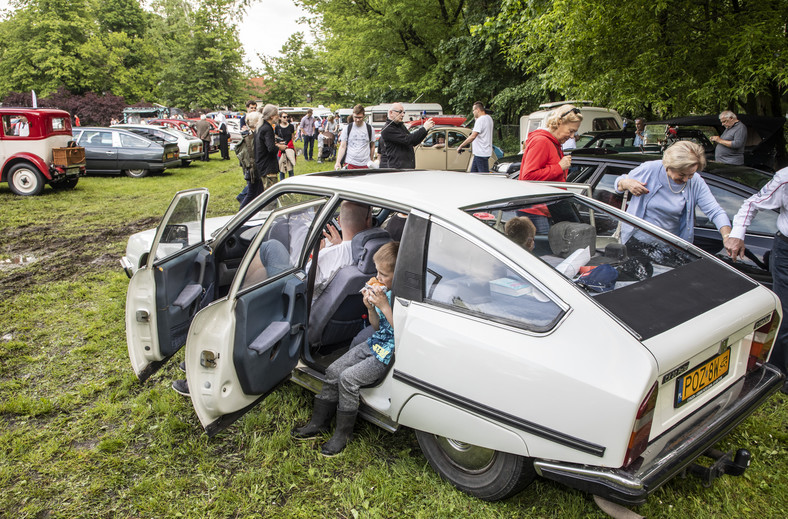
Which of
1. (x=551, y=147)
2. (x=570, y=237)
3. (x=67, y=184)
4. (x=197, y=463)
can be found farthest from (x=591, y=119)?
(x=67, y=184)

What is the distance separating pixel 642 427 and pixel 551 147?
303 centimetres

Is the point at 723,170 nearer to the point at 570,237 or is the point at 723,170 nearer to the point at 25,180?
the point at 570,237

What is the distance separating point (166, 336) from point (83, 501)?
0.95m

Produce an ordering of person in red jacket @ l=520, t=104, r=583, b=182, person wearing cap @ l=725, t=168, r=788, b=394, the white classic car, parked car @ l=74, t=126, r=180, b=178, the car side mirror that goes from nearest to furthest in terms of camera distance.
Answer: the white classic car → the car side mirror → person wearing cap @ l=725, t=168, r=788, b=394 → person in red jacket @ l=520, t=104, r=583, b=182 → parked car @ l=74, t=126, r=180, b=178

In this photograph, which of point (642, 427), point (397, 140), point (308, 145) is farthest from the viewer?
point (308, 145)

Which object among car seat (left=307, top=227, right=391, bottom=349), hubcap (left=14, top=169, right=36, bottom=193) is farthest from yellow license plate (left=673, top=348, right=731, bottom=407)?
hubcap (left=14, top=169, right=36, bottom=193)

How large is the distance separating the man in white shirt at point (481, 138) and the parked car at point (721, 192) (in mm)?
4107

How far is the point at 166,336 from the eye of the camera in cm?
315

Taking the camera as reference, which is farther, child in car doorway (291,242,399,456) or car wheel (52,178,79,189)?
Answer: car wheel (52,178,79,189)

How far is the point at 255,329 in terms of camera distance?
273cm

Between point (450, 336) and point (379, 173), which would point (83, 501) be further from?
point (379, 173)

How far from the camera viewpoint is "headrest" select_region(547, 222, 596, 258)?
272 centimetres

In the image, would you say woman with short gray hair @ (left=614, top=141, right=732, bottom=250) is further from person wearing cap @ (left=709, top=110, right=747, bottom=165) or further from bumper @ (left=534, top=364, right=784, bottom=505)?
person wearing cap @ (left=709, top=110, right=747, bottom=165)

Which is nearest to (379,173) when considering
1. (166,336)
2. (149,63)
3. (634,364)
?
(166,336)
